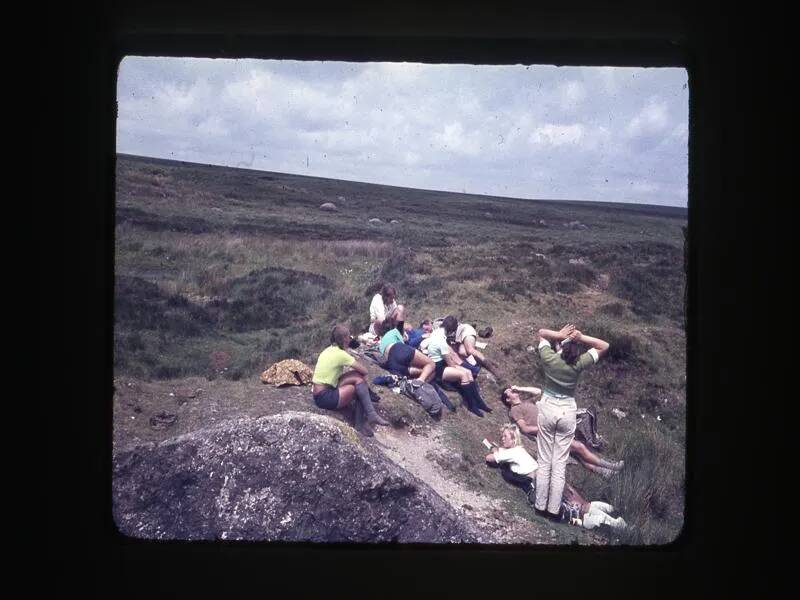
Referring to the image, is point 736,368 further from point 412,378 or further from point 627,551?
point 412,378

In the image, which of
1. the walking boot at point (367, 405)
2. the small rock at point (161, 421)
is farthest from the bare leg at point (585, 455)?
the small rock at point (161, 421)

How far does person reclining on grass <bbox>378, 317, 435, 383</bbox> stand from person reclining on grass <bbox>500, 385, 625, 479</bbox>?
0.48 m

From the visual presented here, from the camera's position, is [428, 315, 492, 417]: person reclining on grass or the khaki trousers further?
[428, 315, 492, 417]: person reclining on grass

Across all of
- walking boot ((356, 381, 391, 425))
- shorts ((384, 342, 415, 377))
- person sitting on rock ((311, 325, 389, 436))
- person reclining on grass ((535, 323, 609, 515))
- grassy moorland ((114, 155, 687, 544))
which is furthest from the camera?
shorts ((384, 342, 415, 377))

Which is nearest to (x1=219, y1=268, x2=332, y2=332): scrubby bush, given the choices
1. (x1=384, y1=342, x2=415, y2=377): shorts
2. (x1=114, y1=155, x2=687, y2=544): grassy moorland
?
(x1=114, y1=155, x2=687, y2=544): grassy moorland

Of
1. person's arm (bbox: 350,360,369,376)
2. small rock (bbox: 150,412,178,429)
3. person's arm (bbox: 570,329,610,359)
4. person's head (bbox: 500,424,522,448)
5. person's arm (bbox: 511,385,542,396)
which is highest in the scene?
person's arm (bbox: 570,329,610,359)

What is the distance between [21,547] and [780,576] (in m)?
2.84

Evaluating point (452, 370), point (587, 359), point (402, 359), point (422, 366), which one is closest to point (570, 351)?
point (587, 359)

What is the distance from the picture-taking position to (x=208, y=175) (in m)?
3.88

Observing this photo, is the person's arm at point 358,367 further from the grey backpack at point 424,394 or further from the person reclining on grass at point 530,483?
the person reclining on grass at point 530,483

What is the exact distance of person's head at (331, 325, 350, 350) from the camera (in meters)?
3.75

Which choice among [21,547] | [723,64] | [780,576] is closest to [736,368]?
[780,576]

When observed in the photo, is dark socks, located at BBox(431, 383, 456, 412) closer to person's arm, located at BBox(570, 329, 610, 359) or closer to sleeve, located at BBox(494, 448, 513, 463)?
sleeve, located at BBox(494, 448, 513, 463)

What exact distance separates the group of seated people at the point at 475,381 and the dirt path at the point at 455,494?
13cm
